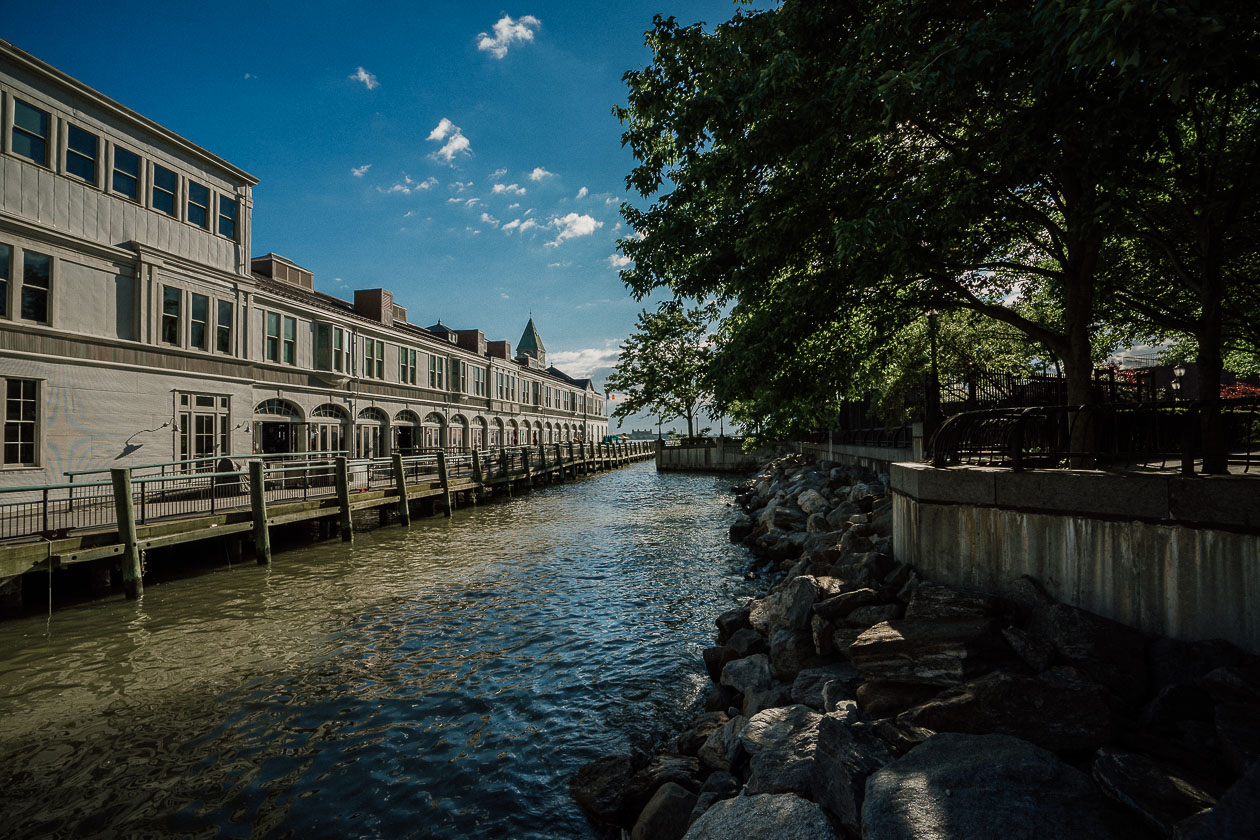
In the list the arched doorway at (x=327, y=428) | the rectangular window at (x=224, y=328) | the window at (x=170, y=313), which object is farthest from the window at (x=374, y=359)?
the window at (x=170, y=313)

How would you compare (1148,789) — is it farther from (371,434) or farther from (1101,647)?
(371,434)

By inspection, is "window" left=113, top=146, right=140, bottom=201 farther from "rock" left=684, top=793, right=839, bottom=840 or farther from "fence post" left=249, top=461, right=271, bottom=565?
"rock" left=684, top=793, right=839, bottom=840

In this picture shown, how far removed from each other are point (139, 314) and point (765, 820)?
2275 centimetres

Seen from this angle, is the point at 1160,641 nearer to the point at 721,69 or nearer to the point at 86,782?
the point at 721,69

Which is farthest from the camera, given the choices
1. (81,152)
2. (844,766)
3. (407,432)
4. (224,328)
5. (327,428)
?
(407,432)

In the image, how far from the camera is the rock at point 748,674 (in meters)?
6.13

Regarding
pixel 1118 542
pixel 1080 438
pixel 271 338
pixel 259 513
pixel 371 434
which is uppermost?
pixel 271 338

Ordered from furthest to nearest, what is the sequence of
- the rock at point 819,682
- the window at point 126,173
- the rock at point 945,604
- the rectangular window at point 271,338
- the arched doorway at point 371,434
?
the arched doorway at point 371,434, the rectangular window at point 271,338, the window at point 126,173, the rock at point 819,682, the rock at point 945,604

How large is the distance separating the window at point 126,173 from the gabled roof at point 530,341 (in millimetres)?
51063

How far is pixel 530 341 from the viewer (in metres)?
73.6

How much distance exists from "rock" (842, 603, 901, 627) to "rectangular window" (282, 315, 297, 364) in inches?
1006

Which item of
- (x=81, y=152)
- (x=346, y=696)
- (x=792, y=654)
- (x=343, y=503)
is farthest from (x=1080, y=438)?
(x=81, y=152)

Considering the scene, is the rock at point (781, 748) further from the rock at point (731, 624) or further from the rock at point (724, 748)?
the rock at point (731, 624)

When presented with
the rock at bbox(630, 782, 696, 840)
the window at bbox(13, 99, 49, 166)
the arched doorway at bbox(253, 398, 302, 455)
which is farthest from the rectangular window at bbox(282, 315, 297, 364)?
the rock at bbox(630, 782, 696, 840)
